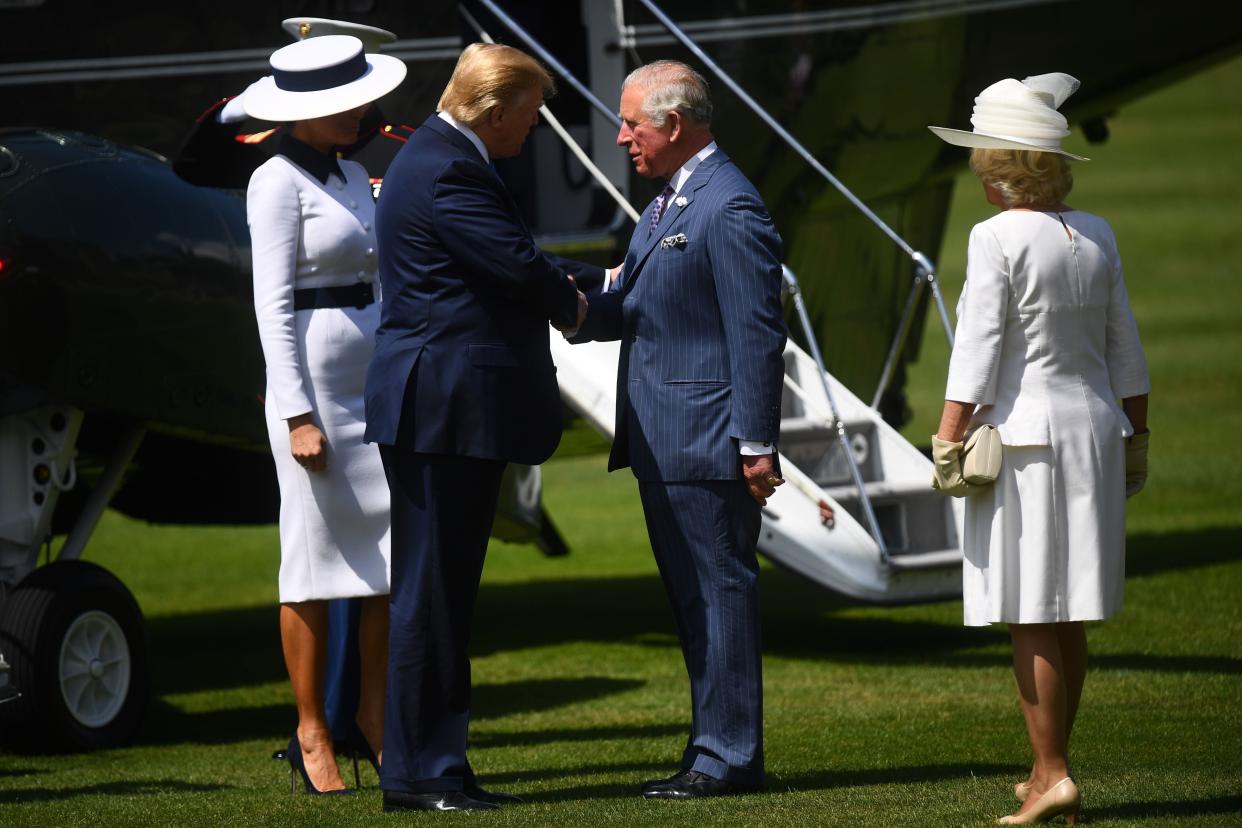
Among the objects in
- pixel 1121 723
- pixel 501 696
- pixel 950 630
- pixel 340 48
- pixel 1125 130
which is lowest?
pixel 1125 130

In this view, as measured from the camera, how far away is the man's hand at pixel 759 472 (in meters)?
5.01

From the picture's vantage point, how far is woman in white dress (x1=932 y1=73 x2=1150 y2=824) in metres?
4.61

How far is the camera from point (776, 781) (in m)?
5.45

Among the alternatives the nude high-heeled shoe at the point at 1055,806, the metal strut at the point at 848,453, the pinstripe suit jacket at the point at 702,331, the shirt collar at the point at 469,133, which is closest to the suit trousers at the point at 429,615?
the pinstripe suit jacket at the point at 702,331

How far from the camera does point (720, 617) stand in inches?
201

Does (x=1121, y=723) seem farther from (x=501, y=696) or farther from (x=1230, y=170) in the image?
(x=1230, y=170)

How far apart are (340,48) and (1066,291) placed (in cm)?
224

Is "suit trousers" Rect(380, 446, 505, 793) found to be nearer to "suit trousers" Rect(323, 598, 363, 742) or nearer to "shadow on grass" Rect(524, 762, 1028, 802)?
"shadow on grass" Rect(524, 762, 1028, 802)

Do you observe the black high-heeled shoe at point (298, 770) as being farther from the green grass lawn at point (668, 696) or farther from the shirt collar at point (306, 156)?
the shirt collar at point (306, 156)

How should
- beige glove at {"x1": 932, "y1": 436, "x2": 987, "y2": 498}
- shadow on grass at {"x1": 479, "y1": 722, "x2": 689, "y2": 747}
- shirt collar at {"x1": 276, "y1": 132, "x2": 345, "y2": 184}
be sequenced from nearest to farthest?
1. beige glove at {"x1": 932, "y1": 436, "x2": 987, "y2": 498}
2. shirt collar at {"x1": 276, "y1": 132, "x2": 345, "y2": 184}
3. shadow on grass at {"x1": 479, "y1": 722, "x2": 689, "y2": 747}

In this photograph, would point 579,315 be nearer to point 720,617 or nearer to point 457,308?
point 457,308

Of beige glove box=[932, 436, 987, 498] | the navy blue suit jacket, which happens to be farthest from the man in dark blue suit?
beige glove box=[932, 436, 987, 498]

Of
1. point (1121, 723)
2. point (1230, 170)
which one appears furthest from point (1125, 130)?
point (1121, 723)

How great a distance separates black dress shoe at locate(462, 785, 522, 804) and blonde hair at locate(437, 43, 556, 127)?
175cm
